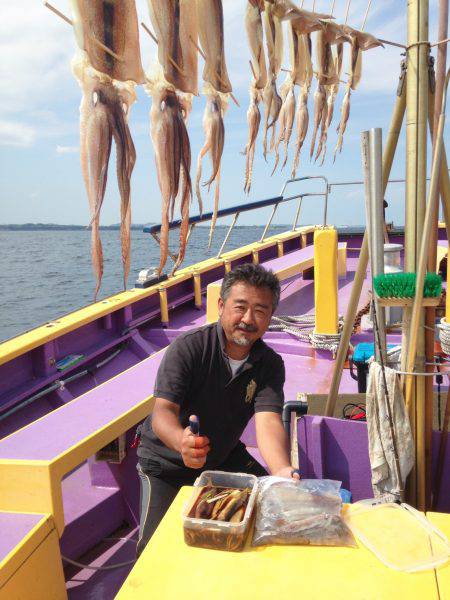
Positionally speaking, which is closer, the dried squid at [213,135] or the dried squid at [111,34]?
the dried squid at [111,34]

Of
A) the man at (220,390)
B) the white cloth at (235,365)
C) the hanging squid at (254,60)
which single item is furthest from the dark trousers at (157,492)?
the hanging squid at (254,60)

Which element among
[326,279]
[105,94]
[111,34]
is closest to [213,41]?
[111,34]

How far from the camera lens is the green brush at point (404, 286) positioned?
1893 mm

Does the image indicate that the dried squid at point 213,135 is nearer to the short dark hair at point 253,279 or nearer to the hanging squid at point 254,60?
the short dark hair at point 253,279

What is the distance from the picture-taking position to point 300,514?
1461mm

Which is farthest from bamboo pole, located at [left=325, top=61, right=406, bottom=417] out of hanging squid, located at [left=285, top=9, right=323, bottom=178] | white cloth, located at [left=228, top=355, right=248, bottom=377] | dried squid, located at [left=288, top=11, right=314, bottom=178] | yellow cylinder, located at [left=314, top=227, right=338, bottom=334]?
yellow cylinder, located at [left=314, top=227, right=338, bottom=334]

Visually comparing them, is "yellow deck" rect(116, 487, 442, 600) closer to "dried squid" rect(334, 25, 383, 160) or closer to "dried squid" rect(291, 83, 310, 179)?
"dried squid" rect(334, 25, 383, 160)

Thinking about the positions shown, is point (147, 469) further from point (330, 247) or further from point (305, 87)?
→ point (305, 87)

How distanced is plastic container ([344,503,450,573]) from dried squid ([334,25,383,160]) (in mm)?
2074

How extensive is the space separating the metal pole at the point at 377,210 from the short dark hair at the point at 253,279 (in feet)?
1.48

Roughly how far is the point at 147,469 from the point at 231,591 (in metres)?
1.19

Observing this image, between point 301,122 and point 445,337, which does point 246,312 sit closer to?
point 445,337

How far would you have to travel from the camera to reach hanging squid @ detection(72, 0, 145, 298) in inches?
66.2

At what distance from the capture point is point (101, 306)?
17.2 ft
